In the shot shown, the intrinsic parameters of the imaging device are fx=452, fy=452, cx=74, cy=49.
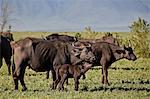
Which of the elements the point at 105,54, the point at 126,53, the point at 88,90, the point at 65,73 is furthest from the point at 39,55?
the point at 126,53

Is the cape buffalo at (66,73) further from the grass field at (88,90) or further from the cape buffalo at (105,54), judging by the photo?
the cape buffalo at (105,54)

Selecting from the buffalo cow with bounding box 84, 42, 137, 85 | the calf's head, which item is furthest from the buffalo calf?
the buffalo cow with bounding box 84, 42, 137, 85

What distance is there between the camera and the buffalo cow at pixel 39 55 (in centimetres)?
1825

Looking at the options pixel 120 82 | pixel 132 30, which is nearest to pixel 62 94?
pixel 120 82

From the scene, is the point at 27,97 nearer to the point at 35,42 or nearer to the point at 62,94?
the point at 62,94

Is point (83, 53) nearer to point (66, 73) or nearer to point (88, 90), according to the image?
point (88, 90)

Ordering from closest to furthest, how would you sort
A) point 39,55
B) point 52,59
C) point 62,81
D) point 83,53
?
1. point 62,81
2. point 39,55
3. point 52,59
4. point 83,53

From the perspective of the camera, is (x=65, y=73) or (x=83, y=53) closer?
(x=65, y=73)

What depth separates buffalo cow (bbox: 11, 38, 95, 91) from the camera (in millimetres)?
18250

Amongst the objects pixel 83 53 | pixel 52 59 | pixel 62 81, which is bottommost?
pixel 62 81

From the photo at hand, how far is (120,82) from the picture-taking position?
22453 millimetres

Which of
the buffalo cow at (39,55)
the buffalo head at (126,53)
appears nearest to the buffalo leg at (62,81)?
the buffalo cow at (39,55)

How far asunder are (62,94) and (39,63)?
1.97m

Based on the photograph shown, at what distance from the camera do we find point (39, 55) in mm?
18375
